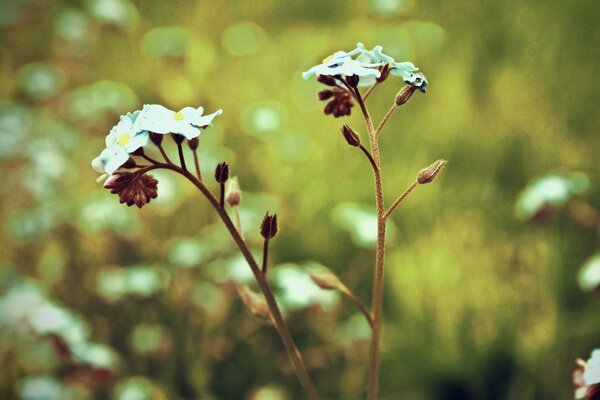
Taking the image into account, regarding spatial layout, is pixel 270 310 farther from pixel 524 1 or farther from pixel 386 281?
pixel 524 1

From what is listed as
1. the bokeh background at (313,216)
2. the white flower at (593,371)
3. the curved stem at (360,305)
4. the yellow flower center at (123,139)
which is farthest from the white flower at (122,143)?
the bokeh background at (313,216)

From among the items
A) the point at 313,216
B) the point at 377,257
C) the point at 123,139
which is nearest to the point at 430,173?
the point at 377,257

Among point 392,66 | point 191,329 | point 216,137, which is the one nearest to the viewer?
point 392,66

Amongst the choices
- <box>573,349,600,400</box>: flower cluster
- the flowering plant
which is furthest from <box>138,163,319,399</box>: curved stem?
<box>573,349,600,400</box>: flower cluster

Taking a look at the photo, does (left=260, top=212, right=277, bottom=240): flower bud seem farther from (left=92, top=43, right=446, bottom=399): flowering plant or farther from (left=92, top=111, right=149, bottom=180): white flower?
(left=92, top=111, right=149, bottom=180): white flower

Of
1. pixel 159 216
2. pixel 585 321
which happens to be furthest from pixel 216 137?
pixel 585 321

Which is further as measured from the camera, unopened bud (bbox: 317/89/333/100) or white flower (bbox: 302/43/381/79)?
unopened bud (bbox: 317/89/333/100)
